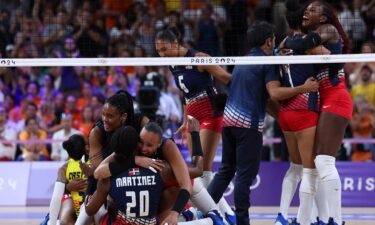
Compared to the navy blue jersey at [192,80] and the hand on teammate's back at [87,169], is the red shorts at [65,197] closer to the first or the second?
the hand on teammate's back at [87,169]

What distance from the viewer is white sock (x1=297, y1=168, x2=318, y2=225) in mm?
9211

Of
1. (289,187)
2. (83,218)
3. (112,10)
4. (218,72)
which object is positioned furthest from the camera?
(112,10)

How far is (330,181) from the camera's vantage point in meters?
9.03

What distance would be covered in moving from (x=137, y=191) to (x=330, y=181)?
6.94ft

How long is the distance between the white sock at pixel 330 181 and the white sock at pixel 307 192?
17 cm

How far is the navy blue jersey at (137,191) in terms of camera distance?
26.9 ft

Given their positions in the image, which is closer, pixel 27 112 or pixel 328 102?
pixel 328 102

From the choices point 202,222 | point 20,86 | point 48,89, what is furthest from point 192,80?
point 20,86

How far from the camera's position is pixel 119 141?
8.22m

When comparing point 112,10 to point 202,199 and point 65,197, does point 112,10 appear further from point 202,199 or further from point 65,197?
point 202,199

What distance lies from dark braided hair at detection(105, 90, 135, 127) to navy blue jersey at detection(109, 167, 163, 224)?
2.65ft

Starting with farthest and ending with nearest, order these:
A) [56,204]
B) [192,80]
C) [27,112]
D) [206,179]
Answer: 1. [27,112]
2. [206,179]
3. [192,80]
4. [56,204]

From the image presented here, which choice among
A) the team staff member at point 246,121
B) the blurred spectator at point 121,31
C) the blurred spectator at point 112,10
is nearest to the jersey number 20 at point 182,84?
the team staff member at point 246,121

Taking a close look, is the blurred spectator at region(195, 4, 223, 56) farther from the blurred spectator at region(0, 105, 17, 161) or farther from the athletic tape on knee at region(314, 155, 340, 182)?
the athletic tape on knee at region(314, 155, 340, 182)
